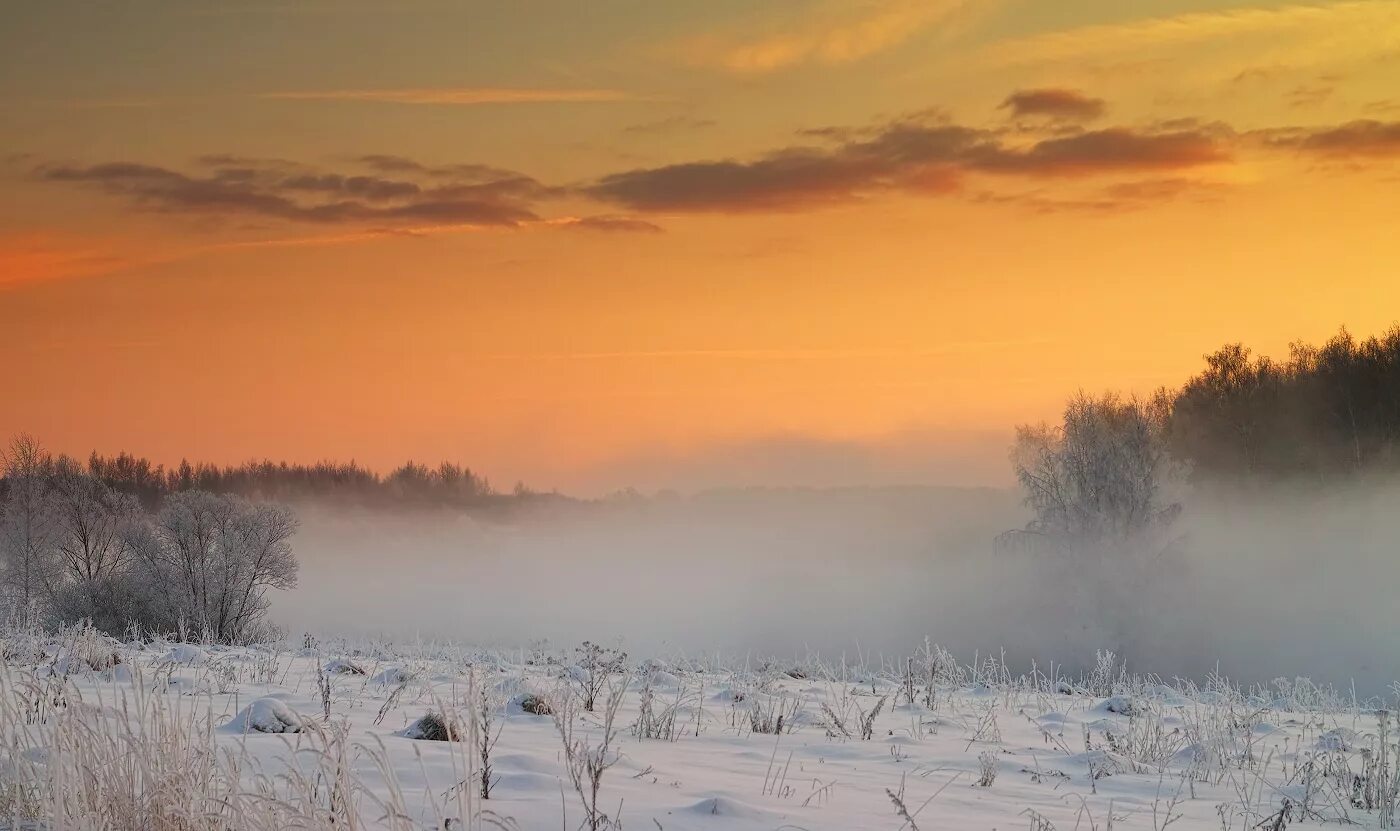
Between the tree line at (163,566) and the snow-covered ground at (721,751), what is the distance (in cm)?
1936

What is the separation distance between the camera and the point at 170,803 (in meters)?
4.49

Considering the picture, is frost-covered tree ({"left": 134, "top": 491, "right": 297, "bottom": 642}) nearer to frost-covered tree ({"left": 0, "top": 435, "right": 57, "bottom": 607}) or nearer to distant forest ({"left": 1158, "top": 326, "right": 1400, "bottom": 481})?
frost-covered tree ({"left": 0, "top": 435, "right": 57, "bottom": 607})

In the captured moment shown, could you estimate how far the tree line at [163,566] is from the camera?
30938 mm

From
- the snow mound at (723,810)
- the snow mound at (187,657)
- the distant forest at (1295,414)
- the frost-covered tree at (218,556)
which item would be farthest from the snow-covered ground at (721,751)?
the distant forest at (1295,414)

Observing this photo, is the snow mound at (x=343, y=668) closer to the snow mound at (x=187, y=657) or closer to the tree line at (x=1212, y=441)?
the snow mound at (x=187, y=657)

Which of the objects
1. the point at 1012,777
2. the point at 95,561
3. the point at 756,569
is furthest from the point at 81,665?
the point at 756,569

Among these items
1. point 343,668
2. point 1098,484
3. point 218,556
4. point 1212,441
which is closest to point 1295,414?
point 1212,441

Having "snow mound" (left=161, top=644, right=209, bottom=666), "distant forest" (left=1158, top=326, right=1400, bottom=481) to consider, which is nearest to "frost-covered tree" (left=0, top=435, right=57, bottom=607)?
"snow mound" (left=161, top=644, right=209, bottom=666)

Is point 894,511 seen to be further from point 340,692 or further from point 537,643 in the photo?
point 340,692

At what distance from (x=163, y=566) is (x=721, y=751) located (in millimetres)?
28412

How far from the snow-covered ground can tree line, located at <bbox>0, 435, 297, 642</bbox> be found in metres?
19.4

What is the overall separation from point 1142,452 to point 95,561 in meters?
36.0

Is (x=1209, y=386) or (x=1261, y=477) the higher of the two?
(x=1209, y=386)

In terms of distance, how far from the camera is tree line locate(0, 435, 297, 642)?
1218 inches
